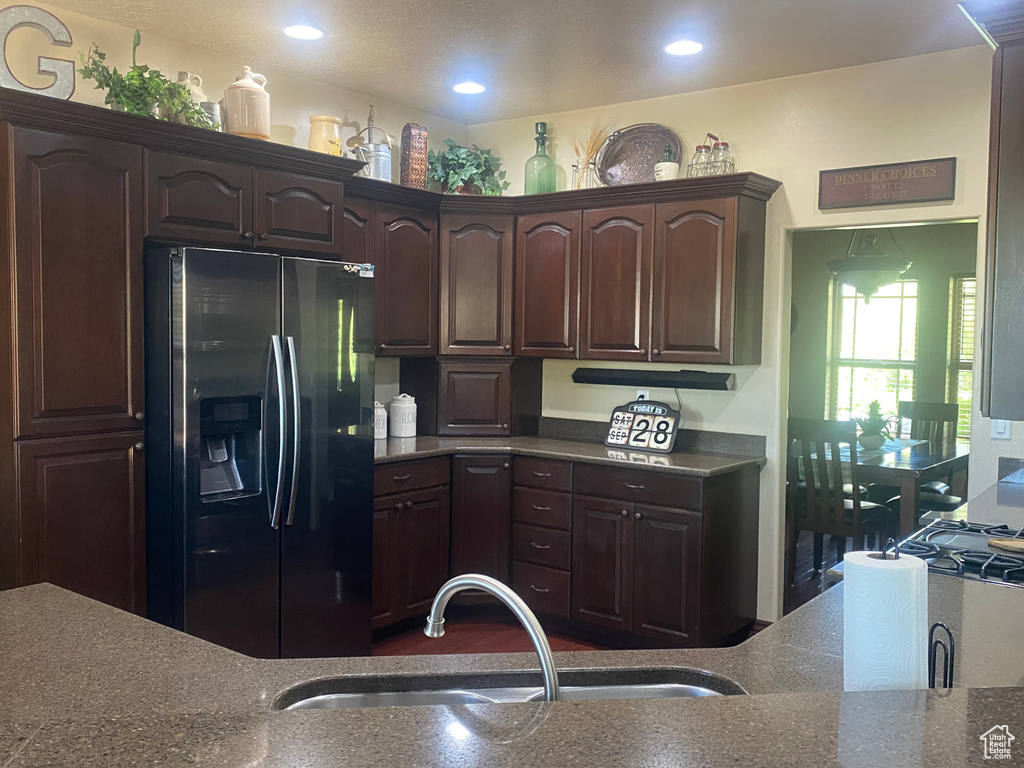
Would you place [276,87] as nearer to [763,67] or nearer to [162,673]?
[763,67]

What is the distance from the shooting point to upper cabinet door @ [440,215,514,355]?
4.60 m

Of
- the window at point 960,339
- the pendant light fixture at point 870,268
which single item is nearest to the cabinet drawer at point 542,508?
the pendant light fixture at point 870,268

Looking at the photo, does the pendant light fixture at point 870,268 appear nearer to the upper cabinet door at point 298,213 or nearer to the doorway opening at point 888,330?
the doorway opening at point 888,330

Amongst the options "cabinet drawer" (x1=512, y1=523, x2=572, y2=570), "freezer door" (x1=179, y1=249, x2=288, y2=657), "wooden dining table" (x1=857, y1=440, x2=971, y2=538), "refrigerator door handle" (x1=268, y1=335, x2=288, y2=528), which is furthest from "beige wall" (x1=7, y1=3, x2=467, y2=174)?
"wooden dining table" (x1=857, y1=440, x2=971, y2=538)

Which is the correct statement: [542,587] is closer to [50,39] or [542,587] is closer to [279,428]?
[279,428]

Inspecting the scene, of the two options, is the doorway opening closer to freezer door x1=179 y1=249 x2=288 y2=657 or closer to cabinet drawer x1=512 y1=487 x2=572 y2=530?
cabinet drawer x1=512 y1=487 x2=572 y2=530

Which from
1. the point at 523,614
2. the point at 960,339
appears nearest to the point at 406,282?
the point at 523,614

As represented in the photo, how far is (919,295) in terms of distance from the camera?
7.01 m

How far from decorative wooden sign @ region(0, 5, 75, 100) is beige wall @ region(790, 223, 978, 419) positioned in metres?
5.14

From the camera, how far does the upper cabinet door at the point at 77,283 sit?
2824mm

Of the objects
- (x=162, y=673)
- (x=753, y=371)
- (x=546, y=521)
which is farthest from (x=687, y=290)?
(x=162, y=673)

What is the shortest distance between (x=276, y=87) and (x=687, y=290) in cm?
217

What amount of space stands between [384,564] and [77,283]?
6.00 ft

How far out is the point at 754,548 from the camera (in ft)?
13.7
